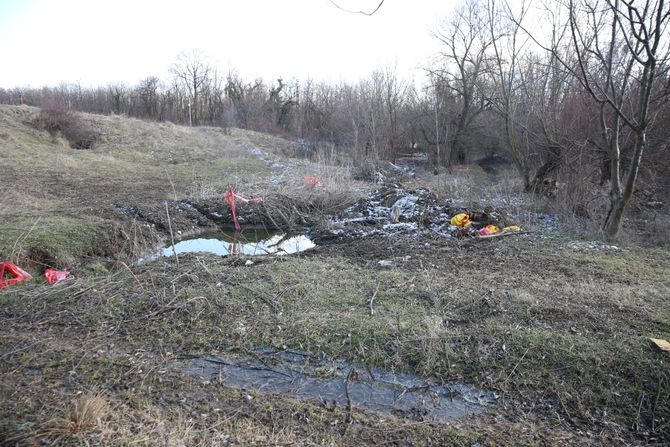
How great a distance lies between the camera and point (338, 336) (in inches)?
148

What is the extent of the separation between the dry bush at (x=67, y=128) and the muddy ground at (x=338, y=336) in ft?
39.5

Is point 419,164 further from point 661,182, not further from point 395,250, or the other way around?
point 395,250

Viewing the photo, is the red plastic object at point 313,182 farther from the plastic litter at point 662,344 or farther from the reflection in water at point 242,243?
the plastic litter at point 662,344

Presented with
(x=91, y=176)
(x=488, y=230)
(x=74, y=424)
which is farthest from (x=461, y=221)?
(x=91, y=176)

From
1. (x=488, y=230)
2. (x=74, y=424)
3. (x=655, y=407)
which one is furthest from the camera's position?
(x=488, y=230)

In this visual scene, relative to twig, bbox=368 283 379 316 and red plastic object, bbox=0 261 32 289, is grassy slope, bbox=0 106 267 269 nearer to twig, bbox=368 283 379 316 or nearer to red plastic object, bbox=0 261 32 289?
red plastic object, bbox=0 261 32 289

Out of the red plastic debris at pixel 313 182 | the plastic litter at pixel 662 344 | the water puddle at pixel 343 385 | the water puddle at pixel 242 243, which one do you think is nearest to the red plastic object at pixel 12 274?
the water puddle at pixel 242 243

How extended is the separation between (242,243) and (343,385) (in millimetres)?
5903

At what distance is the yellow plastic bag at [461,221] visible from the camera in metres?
7.56

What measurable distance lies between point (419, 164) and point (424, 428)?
20136mm

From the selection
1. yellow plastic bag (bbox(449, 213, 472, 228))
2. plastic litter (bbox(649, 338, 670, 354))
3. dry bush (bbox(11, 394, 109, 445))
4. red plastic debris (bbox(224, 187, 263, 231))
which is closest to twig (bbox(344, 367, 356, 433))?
dry bush (bbox(11, 394, 109, 445))

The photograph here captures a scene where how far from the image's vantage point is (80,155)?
15438mm

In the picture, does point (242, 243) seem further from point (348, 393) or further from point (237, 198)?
point (348, 393)

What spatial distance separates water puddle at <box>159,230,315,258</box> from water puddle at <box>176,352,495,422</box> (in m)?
4.40
